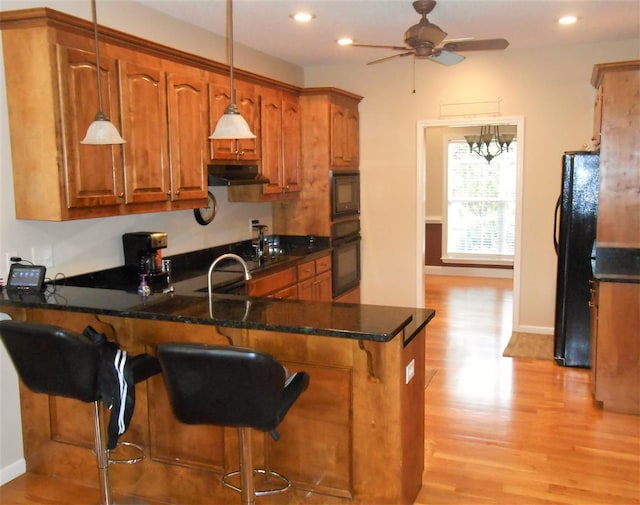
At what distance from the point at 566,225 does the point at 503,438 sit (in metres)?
1.90

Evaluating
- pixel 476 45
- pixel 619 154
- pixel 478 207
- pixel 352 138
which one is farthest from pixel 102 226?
pixel 478 207

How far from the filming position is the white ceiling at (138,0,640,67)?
13.4ft

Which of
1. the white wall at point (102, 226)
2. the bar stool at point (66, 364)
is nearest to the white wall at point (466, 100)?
the white wall at point (102, 226)

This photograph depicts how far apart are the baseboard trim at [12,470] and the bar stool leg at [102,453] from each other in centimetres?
83

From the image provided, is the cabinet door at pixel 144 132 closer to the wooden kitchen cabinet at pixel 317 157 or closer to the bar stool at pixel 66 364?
the bar stool at pixel 66 364

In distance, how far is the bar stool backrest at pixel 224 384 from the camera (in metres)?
2.06

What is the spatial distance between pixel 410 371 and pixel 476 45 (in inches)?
90.6

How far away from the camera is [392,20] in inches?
176

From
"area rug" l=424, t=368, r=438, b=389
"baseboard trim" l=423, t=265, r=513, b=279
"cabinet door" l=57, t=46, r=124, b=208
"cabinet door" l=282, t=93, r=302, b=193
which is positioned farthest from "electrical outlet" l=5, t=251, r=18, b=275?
"baseboard trim" l=423, t=265, r=513, b=279

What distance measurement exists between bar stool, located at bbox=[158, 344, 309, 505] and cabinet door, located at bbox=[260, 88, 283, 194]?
10.3ft

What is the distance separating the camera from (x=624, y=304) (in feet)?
13.0

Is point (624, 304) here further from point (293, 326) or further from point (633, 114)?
point (293, 326)

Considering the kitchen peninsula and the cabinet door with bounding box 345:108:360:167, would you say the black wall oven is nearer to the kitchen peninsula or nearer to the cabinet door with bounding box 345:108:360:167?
the cabinet door with bounding box 345:108:360:167

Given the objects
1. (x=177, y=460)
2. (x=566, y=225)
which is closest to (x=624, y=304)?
(x=566, y=225)
